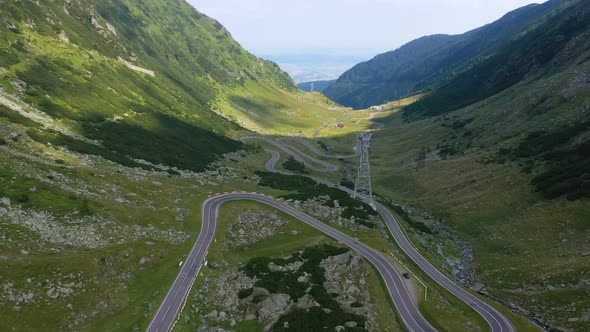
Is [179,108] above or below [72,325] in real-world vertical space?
above

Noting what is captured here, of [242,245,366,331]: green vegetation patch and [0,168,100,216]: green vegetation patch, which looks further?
[0,168,100,216]: green vegetation patch

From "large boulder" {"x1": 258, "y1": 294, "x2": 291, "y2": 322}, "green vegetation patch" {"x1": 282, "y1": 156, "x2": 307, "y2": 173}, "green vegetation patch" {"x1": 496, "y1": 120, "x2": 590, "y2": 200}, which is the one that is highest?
"green vegetation patch" {"x1": 496, "y1": 120, "x2": 590, "y2": 200}

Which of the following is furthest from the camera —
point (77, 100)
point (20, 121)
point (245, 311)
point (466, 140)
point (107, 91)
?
point (466, 140)

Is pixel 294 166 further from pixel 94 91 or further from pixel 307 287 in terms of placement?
pixel 307 287

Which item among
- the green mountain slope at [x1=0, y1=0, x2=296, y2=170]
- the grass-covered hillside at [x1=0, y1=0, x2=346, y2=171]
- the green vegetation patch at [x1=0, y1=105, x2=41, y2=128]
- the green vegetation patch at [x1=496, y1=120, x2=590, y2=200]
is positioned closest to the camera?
the green vegetation patch at [x1=0, y1=105, x2=41, y2=128]

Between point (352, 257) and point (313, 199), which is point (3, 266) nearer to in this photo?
point (352, 257)

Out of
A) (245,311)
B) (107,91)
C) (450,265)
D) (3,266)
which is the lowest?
(450,265)

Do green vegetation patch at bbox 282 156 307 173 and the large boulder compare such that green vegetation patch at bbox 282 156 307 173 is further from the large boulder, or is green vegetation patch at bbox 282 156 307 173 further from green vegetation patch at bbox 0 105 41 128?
the large boulder

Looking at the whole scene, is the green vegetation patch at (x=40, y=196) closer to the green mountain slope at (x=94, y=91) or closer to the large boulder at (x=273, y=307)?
the green mountain slope at (x=94, y=91)

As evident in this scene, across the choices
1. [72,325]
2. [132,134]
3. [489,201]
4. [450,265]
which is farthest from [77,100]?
[489,201]

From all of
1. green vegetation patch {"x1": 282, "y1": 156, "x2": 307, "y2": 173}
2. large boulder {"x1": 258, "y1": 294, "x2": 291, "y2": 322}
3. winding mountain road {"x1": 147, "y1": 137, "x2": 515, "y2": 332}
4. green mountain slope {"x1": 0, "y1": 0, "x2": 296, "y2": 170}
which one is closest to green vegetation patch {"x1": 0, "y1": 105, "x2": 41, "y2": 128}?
green mountain slope {"x1": 0, "y1": 0, "x2": 296, "y2": 170}
